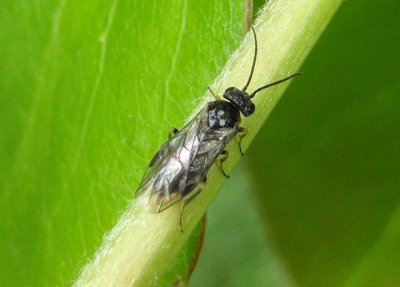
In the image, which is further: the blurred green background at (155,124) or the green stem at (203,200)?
the blurred green background at (155,124)

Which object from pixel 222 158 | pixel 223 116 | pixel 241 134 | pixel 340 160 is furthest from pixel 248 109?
pixel 340 160

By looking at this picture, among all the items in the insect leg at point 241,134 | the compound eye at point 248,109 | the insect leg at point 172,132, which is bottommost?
the insect leg at point 172,132

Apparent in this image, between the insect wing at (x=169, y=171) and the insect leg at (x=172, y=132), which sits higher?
the insect leg at (x=172, y=132)

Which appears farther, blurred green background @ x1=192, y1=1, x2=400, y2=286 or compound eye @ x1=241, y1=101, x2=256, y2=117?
blurred green background @ x1=192, y1=1, x2=400, y2=286

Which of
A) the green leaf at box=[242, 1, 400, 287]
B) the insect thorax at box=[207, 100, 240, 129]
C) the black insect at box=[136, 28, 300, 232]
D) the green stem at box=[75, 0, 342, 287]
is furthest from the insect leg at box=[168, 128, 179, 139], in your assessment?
the green leaf at box=[242, 1, 400, 287]

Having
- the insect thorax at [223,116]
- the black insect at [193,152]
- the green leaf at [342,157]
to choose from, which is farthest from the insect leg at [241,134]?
the green leaf at [342,157]

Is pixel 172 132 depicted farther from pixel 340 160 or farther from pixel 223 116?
pixel 340 160

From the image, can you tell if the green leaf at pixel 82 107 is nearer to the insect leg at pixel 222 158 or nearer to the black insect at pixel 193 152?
the black insect at pixel 193 152

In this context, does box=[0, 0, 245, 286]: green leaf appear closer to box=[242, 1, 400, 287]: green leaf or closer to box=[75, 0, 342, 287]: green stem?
box=[75, 0, 342, 287]: green stem
